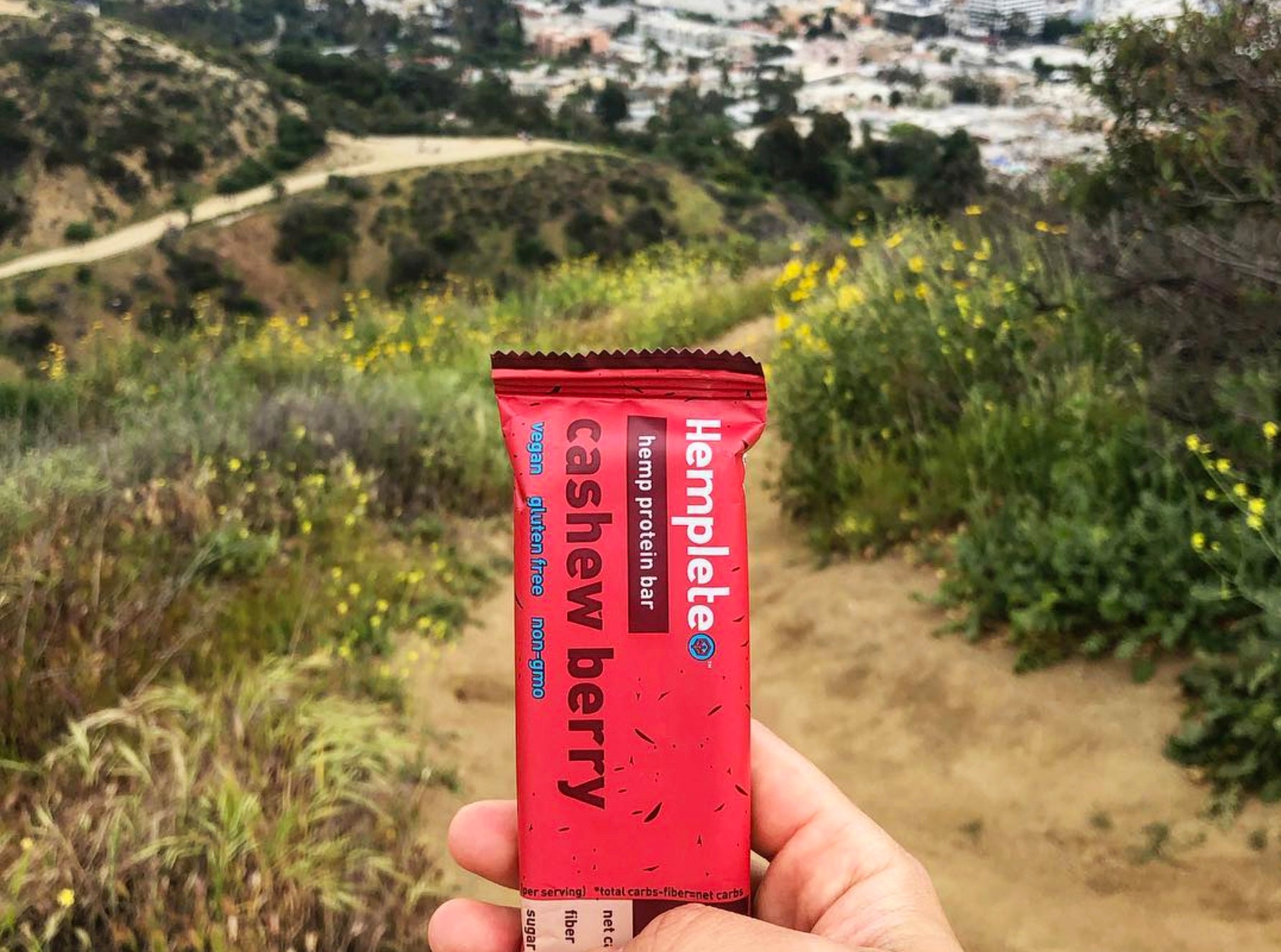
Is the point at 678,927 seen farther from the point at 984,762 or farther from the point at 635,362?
the point at 984,762

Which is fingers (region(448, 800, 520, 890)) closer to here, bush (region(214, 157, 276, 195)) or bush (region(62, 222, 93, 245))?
bush (region(62, 222, 93, 245))

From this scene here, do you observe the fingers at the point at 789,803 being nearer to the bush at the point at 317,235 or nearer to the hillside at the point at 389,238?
the hillside at the point at 389,238

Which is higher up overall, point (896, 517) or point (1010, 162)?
point (1010, 162)

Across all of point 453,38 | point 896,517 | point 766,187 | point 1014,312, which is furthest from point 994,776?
point 453,38

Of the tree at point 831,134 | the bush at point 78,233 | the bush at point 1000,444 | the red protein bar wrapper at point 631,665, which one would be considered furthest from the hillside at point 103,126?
the red protein bar wrapper at point 631,665

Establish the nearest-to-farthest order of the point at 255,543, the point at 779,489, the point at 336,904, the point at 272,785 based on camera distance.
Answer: the point at 336,904 < the point at 272,785 < the point at 255,543 < the point at 779,489

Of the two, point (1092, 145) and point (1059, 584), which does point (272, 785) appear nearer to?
point (1059, 584)

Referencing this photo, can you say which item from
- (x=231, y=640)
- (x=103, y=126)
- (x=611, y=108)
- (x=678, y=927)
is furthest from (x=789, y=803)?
(x=611, y=108)
